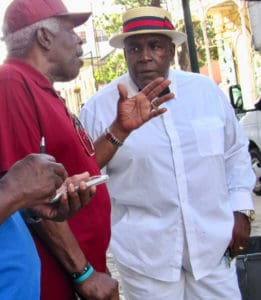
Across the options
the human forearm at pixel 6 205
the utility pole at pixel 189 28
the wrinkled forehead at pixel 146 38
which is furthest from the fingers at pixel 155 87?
the utility pole at pixel 189 28

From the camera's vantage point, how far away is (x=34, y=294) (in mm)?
1874

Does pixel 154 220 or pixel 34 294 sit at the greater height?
pixel 34 294

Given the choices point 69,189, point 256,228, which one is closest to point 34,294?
point 69,189

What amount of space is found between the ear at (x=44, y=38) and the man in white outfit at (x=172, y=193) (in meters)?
0.59

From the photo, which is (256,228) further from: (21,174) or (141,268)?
(21,174)

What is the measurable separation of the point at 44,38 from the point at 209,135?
3.23ft

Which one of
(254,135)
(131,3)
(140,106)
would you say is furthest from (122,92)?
(131,3)

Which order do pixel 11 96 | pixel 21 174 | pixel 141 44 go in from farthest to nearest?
1. pixel 141 44
2. pixel 11 96
3. pixel 21 174

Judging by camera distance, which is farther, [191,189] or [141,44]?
[141,44]

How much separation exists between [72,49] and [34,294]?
44.2 inches

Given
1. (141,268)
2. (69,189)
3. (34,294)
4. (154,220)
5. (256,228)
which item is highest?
(69,189)

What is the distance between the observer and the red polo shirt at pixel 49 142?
2236mm

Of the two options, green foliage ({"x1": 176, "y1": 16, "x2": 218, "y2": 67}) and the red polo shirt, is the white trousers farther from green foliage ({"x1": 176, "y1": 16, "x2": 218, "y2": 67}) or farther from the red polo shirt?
green foliage ({"x1": 176, "y1": 16, "x2": 218, "y2": 67})

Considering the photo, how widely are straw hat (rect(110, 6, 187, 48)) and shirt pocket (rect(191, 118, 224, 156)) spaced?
0.50m
